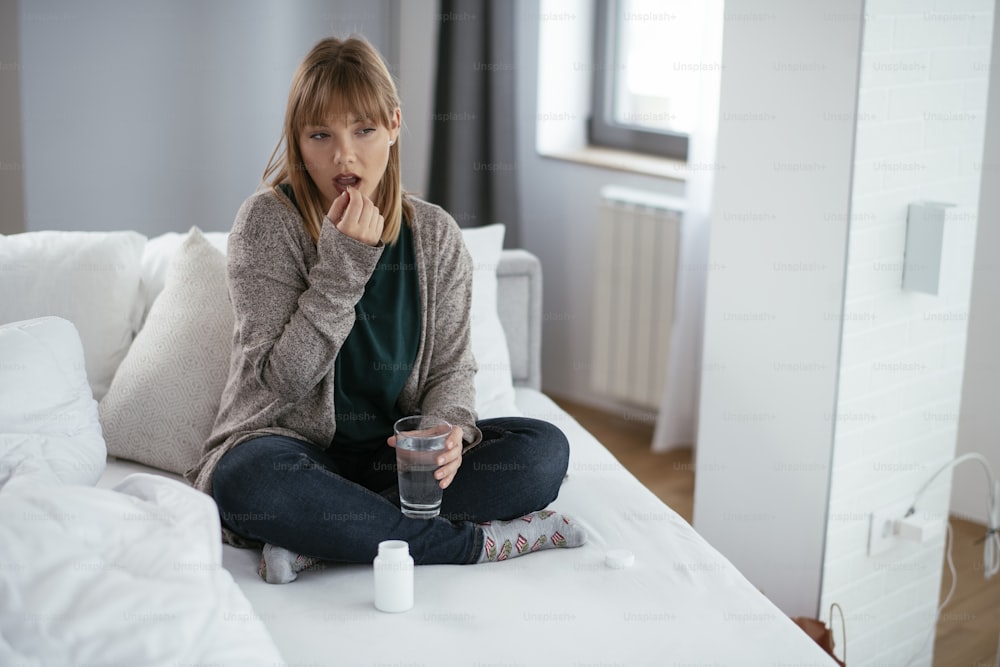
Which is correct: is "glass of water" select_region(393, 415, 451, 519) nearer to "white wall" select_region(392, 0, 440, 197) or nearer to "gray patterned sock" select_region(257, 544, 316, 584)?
"gray patterned sock" select_region(257, 544, 316, 584)

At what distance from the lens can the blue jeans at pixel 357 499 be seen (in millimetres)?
1777

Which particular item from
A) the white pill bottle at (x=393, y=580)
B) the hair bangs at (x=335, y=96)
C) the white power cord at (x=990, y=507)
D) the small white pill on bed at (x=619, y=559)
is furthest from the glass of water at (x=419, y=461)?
the white power cord at (x=990, y=507)

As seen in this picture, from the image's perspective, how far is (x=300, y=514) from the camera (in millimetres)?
1774

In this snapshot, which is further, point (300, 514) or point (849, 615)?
point (849, 615)

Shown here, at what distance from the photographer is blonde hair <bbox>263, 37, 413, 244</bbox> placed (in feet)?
6.38

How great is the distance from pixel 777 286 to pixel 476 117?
164cm

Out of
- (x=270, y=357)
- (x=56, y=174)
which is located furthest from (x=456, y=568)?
(x=56, y=174)

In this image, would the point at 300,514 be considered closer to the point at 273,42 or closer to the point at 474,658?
the point at 474,658

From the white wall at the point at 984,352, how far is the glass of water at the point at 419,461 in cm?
187

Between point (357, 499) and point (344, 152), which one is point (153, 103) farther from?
point (357, 499)

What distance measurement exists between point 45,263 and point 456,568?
1.03m

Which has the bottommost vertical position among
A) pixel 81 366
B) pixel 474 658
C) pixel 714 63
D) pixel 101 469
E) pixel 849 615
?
pixel 849 615

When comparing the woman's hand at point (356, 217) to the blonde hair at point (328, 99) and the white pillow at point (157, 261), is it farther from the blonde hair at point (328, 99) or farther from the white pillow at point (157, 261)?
the white pillow at point (157, 261)

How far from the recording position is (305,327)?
1.89 metres
